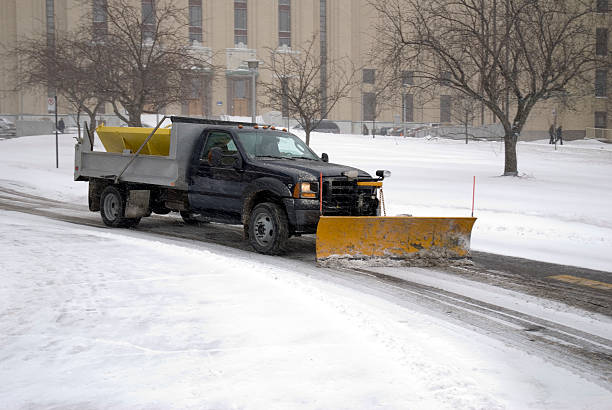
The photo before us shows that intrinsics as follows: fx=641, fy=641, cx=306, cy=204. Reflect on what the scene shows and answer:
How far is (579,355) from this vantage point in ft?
17.4

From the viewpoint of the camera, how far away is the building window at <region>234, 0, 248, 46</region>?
6969 centimetres

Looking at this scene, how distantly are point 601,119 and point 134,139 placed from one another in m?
63.8

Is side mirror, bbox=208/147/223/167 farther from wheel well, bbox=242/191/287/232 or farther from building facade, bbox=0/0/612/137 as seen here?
building facade, bbox=0/0/612/137

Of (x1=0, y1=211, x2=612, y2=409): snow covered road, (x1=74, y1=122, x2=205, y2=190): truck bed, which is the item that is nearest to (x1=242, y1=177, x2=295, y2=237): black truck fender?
(x1=74, y1=122, x2=205, y2=190): truck bed

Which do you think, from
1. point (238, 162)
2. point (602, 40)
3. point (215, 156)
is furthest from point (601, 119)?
point (215, 156)

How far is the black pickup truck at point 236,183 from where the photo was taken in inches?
369

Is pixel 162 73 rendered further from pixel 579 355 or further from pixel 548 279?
pixel 579 355

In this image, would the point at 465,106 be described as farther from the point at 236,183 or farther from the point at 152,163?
the point at 236,183

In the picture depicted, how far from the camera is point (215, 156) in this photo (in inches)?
392

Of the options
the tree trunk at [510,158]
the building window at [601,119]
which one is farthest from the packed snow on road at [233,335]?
the building window at [601,119]

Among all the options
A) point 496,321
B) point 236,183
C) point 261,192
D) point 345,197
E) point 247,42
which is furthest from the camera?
point 247,42

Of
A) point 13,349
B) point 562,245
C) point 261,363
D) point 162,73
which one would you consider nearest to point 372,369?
point 261,363

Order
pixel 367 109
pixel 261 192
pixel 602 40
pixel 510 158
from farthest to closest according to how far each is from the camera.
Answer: pixel 367 109
pixel 602 40
pixel 510 158
pixel 261 192

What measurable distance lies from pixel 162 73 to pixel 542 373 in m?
21.1
